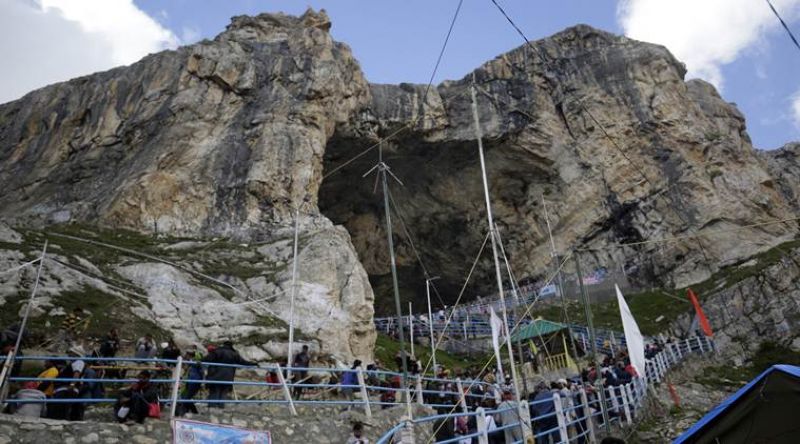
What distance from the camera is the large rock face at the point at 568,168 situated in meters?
39.2

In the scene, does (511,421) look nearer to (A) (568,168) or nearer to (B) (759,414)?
(B) (759,414)

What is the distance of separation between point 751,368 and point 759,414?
1922 centimetres

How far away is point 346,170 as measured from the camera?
132 feet

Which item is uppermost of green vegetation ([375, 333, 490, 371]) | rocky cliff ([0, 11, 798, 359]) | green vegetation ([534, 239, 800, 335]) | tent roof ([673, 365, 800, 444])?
rocky cliff ([0, 11, 798, 359])

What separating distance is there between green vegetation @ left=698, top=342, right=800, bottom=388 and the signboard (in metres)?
18.3

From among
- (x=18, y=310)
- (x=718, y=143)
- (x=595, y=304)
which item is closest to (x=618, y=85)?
(x=718, y=143)

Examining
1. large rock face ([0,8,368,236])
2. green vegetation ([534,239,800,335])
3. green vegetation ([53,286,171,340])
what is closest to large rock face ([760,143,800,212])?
green vegetation ([534,239,800,335])

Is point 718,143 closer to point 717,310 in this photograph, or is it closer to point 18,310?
point 717,310

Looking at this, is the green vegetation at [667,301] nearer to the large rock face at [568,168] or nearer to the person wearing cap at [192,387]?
the large rock face at [568,168]

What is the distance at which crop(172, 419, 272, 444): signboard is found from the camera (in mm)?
7449

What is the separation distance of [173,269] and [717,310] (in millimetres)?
27350

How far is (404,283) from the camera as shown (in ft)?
156

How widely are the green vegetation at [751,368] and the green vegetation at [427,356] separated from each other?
10.3m

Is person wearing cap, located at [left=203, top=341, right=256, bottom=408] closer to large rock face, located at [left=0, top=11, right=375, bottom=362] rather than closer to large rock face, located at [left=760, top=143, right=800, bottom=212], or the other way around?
large rock face, located at [left=0, top=11, right=375, bottom=362]
